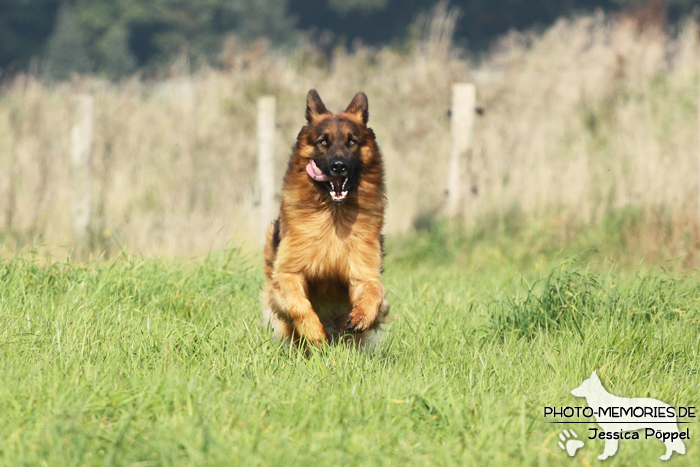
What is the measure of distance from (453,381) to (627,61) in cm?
1262

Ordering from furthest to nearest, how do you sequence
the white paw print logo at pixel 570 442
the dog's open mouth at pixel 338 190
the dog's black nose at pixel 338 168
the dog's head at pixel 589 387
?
the dog's open mouth at pixel 338 190 < the dog's black nose at pixel 338 168 < the dog's head at pixel 589 387 < the white paw print logo at pixel 570 442

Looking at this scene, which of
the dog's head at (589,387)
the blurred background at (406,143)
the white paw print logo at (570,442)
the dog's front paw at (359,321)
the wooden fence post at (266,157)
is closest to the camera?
the white paw print logo at (570,442)

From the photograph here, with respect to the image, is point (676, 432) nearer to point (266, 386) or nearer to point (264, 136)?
point (266, 386)

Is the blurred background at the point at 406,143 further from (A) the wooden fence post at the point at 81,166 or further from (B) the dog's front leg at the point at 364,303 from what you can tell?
Result: (B) the dog's front leg at the point at 364,303

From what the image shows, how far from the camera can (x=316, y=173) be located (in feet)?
14.8

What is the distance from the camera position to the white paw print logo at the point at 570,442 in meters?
2.83

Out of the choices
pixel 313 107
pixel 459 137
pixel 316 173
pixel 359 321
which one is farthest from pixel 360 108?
pixel 459 137

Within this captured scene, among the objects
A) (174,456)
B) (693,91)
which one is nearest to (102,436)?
(174,456)

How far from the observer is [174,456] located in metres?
2.47

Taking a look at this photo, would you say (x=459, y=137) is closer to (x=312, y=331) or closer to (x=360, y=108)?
(x=360, y=108)

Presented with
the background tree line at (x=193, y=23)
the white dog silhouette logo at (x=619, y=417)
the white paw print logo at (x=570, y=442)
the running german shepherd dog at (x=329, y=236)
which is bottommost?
the white paw print logo at (x=570, y=442)

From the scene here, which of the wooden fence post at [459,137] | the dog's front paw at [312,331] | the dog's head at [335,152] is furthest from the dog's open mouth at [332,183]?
the wooden fence post at [459,137]

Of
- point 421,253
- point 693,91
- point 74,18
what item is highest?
point 74,18

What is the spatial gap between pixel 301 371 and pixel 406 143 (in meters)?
10.1
